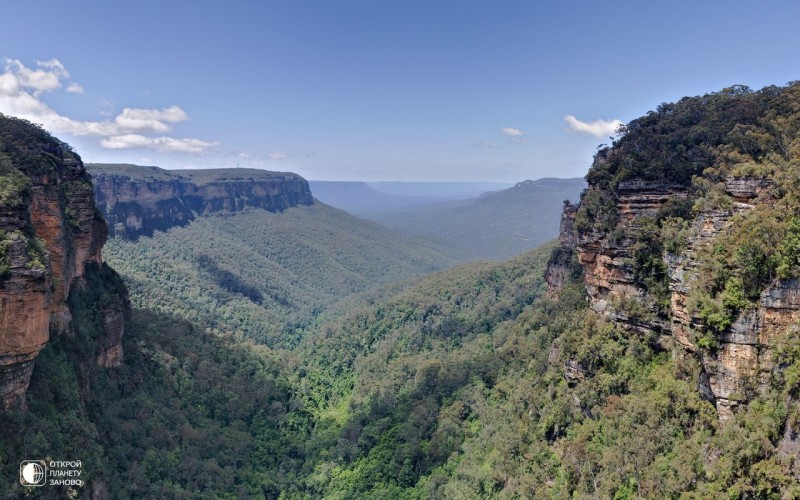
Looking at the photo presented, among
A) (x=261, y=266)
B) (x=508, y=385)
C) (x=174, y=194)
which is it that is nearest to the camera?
(x=508, y=385)

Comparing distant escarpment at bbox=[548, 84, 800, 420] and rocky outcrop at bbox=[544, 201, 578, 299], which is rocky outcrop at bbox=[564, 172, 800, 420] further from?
rocky outcrop at bbox=[544, 201, 578, 299]

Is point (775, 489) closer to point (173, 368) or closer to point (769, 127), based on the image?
point (769, 127)

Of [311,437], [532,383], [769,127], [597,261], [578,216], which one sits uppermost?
[769,127]

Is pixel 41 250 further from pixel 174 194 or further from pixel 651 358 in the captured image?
pixel 174 194

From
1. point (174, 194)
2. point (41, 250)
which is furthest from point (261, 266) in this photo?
point (41, 250)

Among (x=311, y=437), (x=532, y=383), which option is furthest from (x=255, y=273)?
(x=532, y=383)
